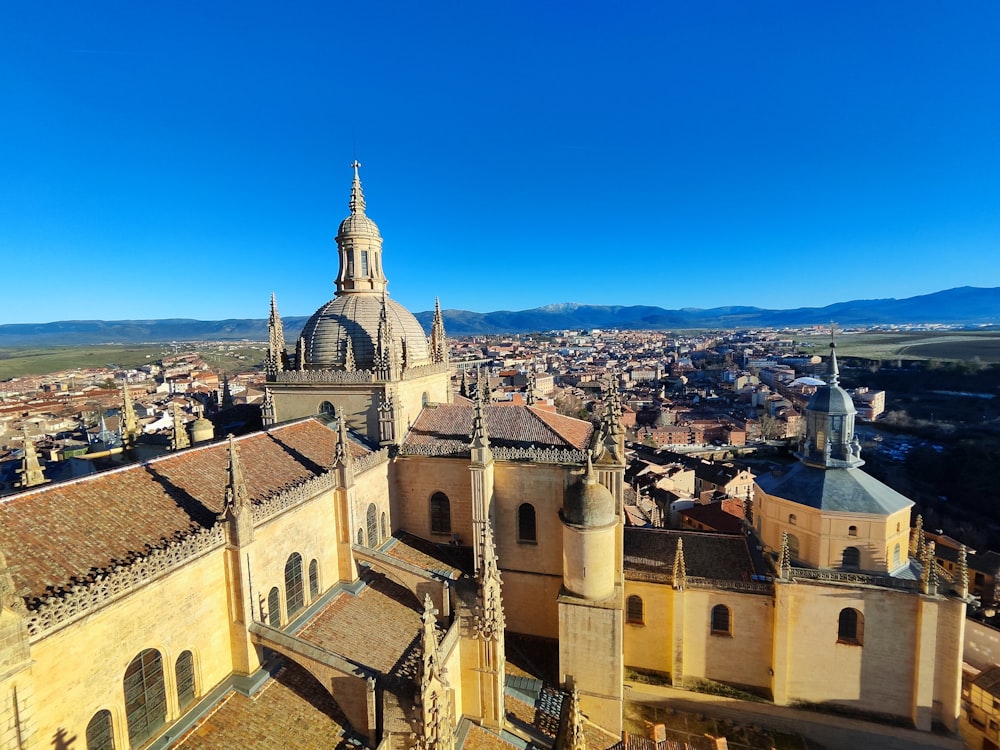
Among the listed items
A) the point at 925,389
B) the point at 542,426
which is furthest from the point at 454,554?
the point at 925,389

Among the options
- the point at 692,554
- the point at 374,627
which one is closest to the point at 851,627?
the point at 692,554

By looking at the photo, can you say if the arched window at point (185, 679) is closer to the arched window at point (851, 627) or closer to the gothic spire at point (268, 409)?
the gothic spire at point (268, 409)

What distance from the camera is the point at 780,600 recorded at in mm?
21984

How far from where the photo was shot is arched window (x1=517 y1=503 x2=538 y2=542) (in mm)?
22625

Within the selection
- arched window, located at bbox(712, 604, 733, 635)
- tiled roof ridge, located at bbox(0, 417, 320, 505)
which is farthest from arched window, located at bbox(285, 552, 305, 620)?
arched window, located at bbox(712, 604, 733, 635)

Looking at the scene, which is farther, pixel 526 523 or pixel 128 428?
Result: pixel 128 428

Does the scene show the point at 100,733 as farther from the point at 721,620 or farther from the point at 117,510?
the point at 721,620

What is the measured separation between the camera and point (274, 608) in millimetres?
15562

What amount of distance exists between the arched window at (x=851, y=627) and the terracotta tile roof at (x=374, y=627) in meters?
19.0

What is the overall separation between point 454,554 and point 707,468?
49436 mm

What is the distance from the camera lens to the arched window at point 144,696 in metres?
11.2

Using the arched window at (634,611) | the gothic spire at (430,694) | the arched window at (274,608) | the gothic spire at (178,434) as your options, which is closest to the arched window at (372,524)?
the arched window at (274,608)

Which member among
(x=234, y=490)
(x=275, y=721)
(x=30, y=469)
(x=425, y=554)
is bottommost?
(x=425, y=554)

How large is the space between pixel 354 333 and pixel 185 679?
1683cm
